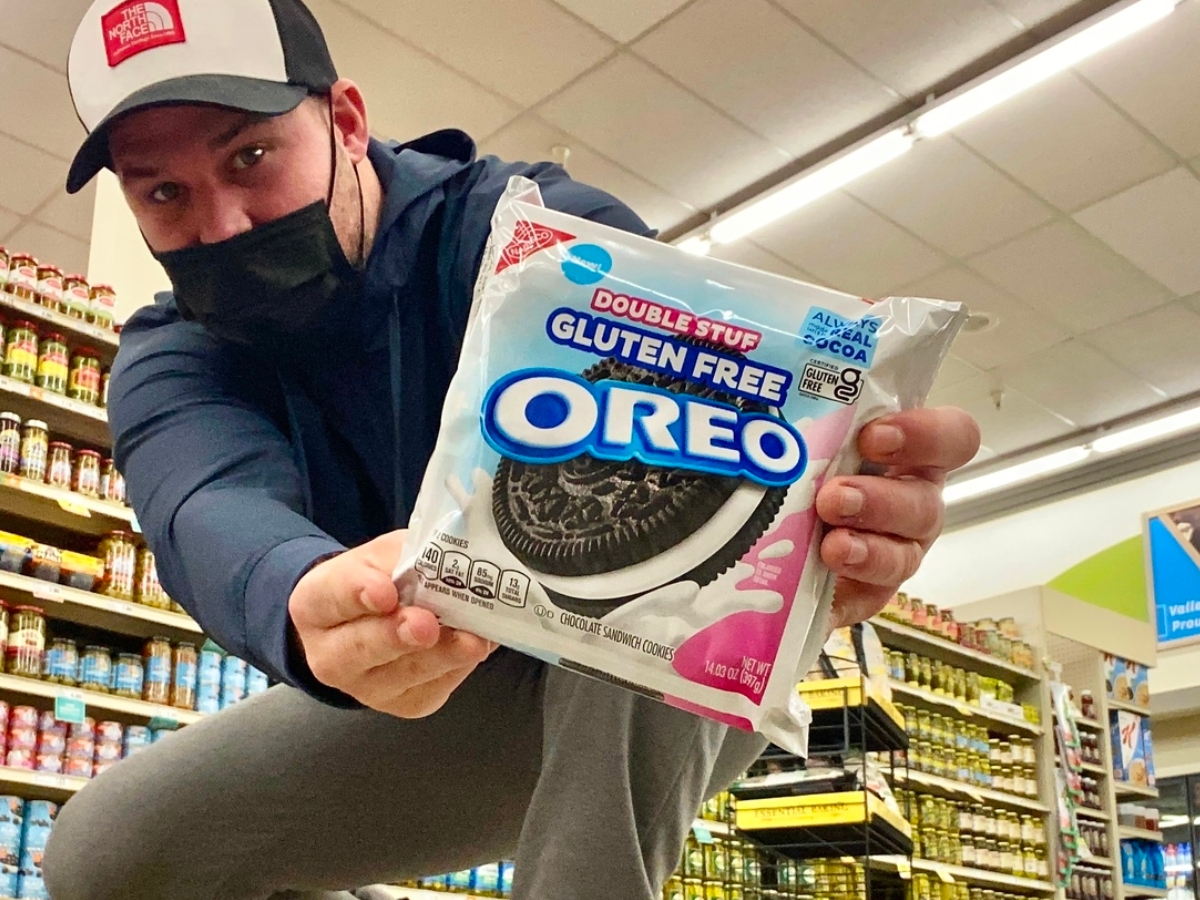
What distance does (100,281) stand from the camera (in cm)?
431

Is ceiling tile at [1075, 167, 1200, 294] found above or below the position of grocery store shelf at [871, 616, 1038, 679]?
above

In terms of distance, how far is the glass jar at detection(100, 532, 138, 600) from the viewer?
3.56m

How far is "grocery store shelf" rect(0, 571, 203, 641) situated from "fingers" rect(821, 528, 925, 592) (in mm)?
2848

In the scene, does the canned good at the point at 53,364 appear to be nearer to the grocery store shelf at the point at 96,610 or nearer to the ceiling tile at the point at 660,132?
the grocery store shelf at the point at 96,610

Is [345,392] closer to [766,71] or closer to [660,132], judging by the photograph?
[766,71]

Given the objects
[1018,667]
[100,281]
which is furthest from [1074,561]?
[100,281]

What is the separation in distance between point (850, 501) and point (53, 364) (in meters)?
3.24

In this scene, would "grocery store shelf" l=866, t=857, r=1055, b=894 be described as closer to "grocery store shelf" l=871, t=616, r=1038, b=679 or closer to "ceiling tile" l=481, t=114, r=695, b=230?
"grocery store shelf" l=871, t=616, r=1038, b=679

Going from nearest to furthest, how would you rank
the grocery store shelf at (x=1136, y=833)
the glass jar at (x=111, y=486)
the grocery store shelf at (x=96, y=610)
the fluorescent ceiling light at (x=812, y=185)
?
the grocery store shelf at (x=96, y=610) < the glass jar at (x=111, y=486) < the fluorescent ceiling light at (x=812, y=185) < the grocery store shelf at (x=1136, y=833)

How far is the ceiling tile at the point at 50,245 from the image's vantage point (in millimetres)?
6547

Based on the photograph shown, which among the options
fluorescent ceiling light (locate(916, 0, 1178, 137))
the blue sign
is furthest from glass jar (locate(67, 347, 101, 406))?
the blue sign

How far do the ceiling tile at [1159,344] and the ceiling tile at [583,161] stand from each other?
281 centimetres

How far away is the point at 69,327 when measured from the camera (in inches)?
145

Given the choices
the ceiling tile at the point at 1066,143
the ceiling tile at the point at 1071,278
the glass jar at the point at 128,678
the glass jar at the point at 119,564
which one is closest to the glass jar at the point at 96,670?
the glass jar at the point at 128,678
